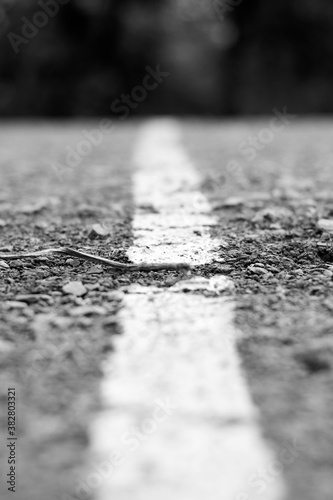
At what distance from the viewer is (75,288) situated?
4.99ft

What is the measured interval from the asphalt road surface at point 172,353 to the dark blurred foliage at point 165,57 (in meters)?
10.4

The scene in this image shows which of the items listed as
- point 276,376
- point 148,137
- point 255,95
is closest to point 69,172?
point 148,137

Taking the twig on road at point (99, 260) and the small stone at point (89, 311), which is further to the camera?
the twig on road at point (99, 260)

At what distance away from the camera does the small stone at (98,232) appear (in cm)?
210

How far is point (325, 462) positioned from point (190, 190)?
7.31 ft

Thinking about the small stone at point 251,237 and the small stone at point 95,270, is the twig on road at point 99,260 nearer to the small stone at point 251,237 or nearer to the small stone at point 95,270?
the small stone at point 95,270

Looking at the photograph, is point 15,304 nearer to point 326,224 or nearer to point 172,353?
point 172,353

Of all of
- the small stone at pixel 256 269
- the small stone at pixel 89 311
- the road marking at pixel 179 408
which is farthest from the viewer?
the small stone at pixel 256 269

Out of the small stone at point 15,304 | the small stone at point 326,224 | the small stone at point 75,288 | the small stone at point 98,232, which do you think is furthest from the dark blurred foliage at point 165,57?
the small stone at point 15,304

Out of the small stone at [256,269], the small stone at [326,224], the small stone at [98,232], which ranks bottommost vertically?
the small stone at [98,232]

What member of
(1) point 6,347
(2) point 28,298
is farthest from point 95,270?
Answer: (1) point 6,347

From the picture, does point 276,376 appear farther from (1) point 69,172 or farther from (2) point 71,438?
(1) point 69,172

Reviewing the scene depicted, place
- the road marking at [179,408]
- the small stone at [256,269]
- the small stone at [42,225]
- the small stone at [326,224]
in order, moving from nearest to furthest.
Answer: the road marking at [179,408] → the small stone at [256,269] → the small stone at [326,224] → the small stone at [42,225]

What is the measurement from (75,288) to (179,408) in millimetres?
596
